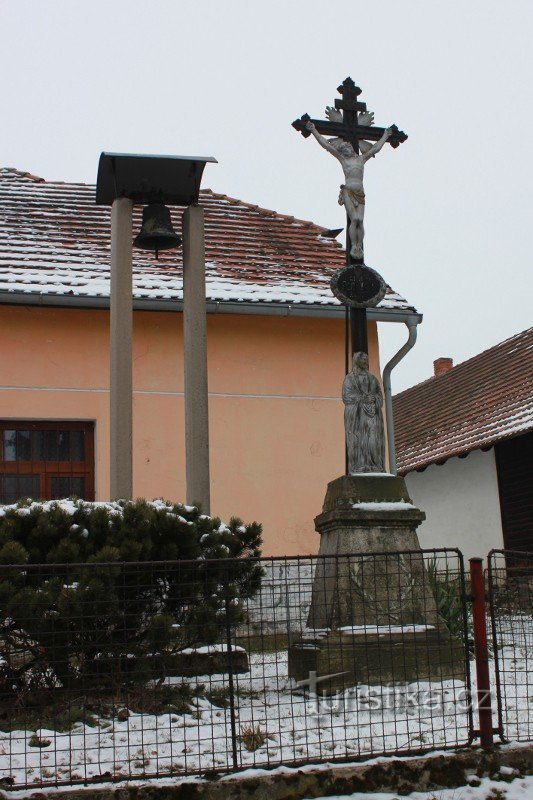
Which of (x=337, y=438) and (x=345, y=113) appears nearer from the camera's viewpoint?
(x=345, y=113)

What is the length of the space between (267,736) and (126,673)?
77cm

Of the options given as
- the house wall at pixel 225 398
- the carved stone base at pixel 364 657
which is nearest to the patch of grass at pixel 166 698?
the carved stone base at pixel 364 657

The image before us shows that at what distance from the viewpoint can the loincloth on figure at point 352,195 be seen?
8406 mm

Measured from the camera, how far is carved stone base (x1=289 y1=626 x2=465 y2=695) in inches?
243

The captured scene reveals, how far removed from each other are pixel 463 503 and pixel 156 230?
1151cm

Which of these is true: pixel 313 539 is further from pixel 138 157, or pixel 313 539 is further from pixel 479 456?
pixel 479 456

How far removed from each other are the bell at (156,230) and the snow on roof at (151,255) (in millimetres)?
2380

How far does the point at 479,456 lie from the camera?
57.2 ft

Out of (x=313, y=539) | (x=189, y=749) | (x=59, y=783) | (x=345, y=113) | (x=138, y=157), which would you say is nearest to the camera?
(x=59, y=783)

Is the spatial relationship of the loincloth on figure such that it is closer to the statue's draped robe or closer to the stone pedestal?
the statue's draped robe

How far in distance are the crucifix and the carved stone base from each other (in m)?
2.49

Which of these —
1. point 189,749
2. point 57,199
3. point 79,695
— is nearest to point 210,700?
point 189,749

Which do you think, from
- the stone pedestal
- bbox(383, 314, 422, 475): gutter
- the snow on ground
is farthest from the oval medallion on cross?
the snow on ground

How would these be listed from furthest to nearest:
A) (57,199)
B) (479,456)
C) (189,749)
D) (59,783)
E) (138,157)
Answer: (479,456) < (57,199) < (138,157) < (189,749) < (59,783)
